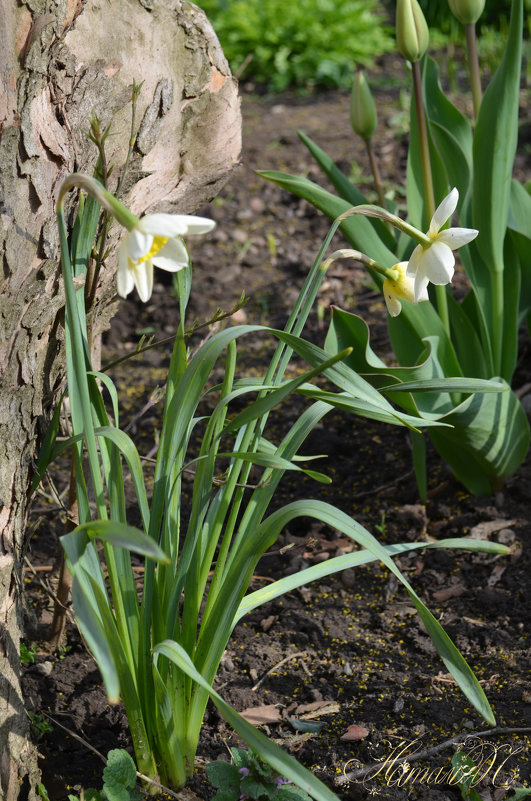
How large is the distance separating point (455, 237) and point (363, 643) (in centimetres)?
96

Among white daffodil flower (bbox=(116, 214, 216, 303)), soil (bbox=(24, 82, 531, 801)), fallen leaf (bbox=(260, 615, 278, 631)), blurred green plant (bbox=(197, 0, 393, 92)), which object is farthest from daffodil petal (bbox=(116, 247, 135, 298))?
blurred green plant (bbox=(197, 0, 393, 92))

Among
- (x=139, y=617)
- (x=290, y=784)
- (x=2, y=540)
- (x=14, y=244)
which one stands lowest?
(x=290, y=784)

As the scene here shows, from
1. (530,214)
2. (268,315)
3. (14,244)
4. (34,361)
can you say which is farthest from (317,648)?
A: (268,315)

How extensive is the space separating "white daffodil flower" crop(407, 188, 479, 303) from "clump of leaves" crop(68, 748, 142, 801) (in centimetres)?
85

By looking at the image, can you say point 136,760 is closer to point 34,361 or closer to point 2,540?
point 2,540

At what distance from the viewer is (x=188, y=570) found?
1.30m

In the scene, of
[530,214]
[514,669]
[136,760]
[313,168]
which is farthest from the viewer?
[313,168]

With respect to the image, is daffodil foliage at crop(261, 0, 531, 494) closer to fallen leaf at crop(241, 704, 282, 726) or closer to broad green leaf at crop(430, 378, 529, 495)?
broad green leaf at crop(430, 378, 529, 495)

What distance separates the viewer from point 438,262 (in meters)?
1.17

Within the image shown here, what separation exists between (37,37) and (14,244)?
0.36 metres

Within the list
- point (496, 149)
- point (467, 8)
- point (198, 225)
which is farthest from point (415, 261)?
point (467, 8)

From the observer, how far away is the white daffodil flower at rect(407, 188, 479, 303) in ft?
3.77

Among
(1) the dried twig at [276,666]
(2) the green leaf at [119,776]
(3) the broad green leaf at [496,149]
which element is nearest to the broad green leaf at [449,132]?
(3) the broad green leaf at [496,149]

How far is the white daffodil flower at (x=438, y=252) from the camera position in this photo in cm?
115
